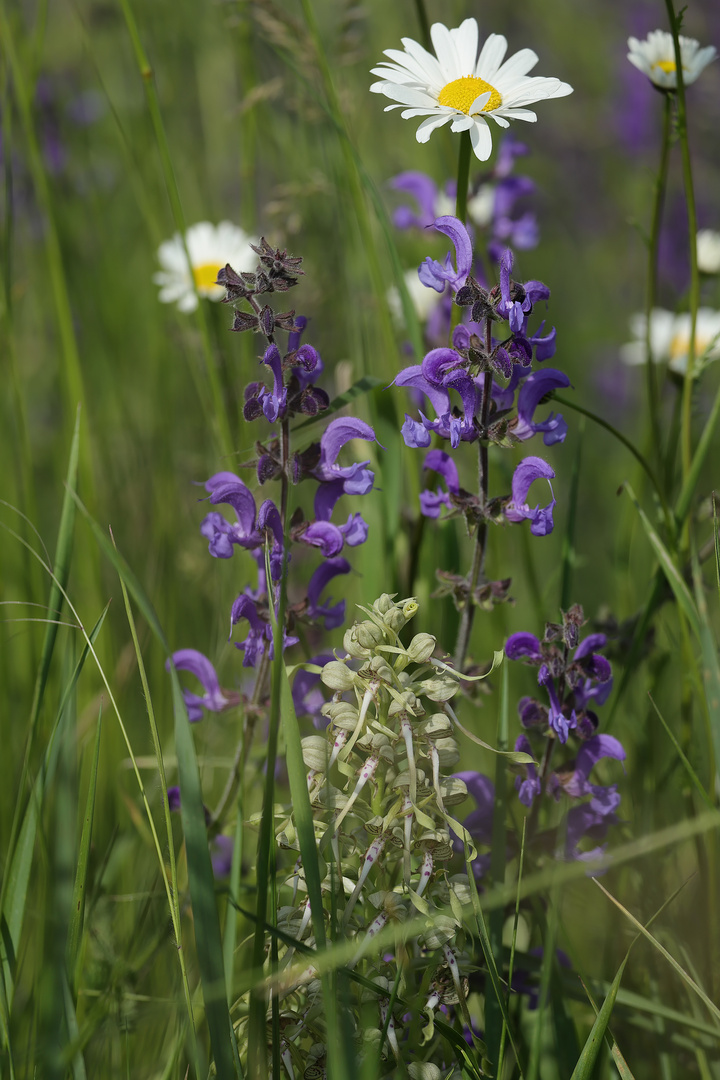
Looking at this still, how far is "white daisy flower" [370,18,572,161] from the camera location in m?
1.36

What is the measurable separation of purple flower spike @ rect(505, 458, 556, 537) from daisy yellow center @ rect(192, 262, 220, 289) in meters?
1.62

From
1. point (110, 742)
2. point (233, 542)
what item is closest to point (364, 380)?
point (233, 542)

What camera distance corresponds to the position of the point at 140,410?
4.09 m

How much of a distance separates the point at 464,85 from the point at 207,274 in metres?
1.67

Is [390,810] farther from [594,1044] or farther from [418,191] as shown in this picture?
[418,191]

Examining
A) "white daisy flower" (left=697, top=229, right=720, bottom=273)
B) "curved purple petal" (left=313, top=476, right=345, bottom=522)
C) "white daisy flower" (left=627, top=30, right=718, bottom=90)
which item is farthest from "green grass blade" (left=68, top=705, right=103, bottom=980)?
"white daisy flower" (left=697, top=229, right=720, bottom=273)

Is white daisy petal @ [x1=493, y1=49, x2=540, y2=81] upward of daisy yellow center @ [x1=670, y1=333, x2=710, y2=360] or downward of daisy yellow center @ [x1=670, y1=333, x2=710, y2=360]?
upward

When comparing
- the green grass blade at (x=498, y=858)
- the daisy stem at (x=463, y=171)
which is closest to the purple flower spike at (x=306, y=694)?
the green grass blade at (x=498, y=858)

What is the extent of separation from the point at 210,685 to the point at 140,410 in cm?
262

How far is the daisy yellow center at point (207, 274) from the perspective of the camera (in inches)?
112

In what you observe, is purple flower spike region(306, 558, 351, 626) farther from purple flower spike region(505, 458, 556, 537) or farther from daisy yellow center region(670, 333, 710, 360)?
daisy yellow center region(670, 333, 710, 360)

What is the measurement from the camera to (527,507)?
1.53 meters

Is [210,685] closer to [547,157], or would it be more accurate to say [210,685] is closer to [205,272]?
[205,272]

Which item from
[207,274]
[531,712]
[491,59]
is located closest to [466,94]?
[491,59]
